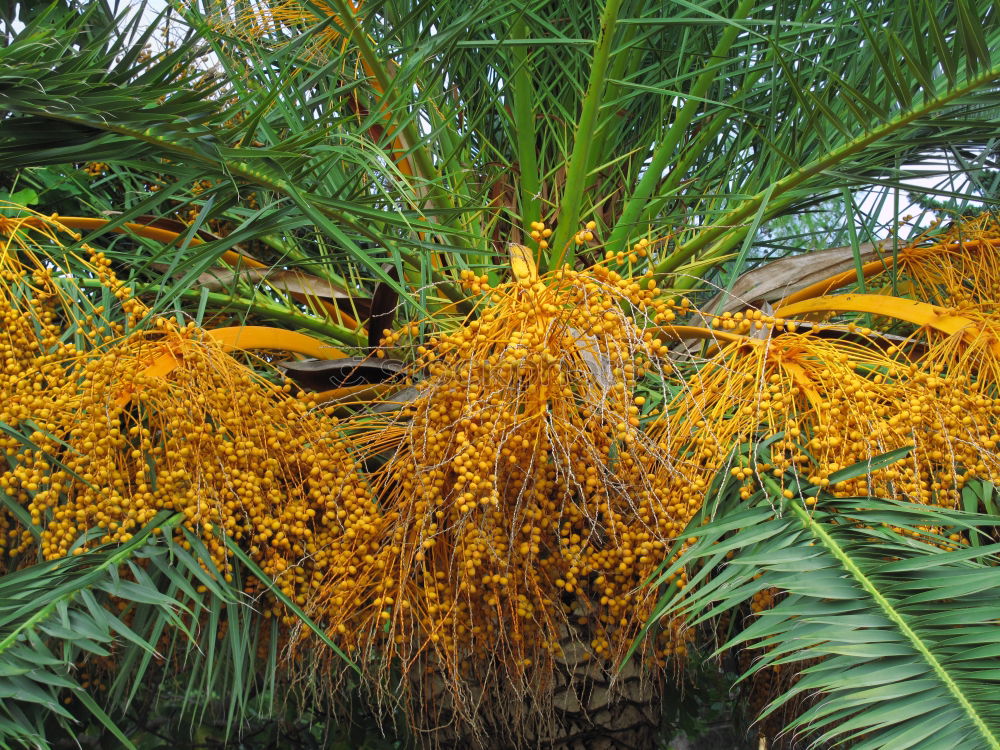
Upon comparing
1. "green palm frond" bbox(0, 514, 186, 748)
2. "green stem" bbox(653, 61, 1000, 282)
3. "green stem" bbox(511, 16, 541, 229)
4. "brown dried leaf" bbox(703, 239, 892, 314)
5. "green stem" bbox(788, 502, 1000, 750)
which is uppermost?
"green stem" bbox(511, 16, 541, 229)

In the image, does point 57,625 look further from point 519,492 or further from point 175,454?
point 519,492

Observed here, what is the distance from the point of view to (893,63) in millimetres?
2002

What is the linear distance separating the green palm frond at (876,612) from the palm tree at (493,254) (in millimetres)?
57

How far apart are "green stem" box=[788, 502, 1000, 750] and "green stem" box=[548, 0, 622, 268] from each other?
0.86 meters

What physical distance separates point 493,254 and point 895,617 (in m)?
1.08

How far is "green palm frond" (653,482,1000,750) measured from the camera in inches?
53.7

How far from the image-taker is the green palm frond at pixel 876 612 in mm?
1364

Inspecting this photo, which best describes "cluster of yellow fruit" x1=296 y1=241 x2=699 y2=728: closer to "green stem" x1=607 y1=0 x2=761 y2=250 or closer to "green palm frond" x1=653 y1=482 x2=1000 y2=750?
"green palm frond" x1=653 y1=482 x2=1000 y2=750

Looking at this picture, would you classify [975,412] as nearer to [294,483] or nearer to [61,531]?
[294,483]

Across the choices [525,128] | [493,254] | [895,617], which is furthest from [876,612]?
[525,128]

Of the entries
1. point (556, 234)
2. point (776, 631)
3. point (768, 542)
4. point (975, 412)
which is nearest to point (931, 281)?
point (975, 412)

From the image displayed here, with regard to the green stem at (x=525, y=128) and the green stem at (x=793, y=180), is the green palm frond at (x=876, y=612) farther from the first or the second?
the green stem at (x=525, y=128)

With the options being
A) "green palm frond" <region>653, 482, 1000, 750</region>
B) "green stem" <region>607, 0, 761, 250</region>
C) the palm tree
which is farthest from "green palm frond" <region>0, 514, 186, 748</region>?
"green stem" <region>607, 0, 761, 250</region>

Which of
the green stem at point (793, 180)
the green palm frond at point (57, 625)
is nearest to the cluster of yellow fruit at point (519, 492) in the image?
the green palm frond at point (57, 625)
